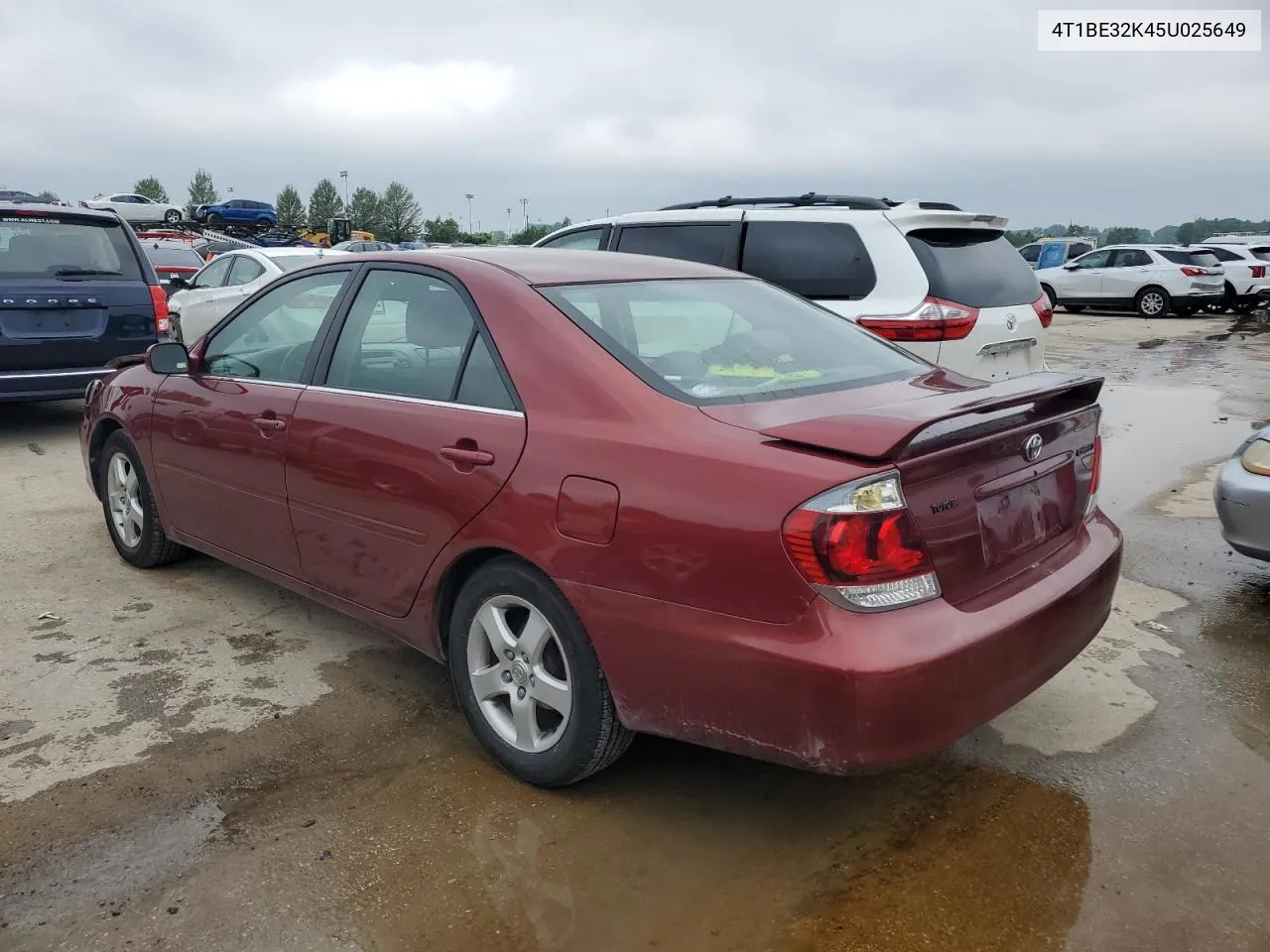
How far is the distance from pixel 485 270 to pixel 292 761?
66.0 inches

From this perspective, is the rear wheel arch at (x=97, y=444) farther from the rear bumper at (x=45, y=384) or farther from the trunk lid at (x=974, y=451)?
the trunk lid at (x=974, y=451)

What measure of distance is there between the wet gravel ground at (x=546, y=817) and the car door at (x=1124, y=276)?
70.2 feet

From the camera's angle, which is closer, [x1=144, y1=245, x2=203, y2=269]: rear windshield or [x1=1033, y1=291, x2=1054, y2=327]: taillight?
[x1=1033, y1=291, x2=1054, y2=327]: taillight

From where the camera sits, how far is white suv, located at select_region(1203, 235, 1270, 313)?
2422 centimetres

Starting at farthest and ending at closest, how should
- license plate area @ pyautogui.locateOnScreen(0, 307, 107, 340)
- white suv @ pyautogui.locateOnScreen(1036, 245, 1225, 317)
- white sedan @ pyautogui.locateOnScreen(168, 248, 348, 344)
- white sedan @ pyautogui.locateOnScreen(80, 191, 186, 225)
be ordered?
white sedan @ pyautogui.locateOnScreen(80, 191, 186, 225) < white suv @ pyautogui.locateOnScreen(1036, 245, 1225, 317) < white sedan @ pyautogui.locateOnScreen(168, 248, 348, 344) < license plate area @ pyautogui.locateOnScreen(0, 307, 107, 340)

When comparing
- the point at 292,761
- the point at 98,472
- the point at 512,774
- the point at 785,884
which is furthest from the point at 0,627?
the point at 785,884

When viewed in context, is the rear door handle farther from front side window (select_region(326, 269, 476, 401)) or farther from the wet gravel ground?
the wet gravel ground

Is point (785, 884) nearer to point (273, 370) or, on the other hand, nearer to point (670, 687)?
point (670, 687)

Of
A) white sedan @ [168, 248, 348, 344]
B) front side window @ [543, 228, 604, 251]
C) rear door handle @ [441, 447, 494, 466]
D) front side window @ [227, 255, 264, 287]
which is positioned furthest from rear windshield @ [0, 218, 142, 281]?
rear door handle @ [441, 447, 494, 466]

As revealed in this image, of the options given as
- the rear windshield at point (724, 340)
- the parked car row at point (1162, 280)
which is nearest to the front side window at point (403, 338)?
the rear windshield at point (724, 340)

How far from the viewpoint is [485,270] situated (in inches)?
135

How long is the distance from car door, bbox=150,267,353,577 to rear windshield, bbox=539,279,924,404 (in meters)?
1.21

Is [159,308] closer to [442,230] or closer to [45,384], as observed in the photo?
[45,384]

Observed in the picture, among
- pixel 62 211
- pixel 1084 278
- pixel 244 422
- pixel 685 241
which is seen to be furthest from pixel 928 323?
pixel 1084 278
